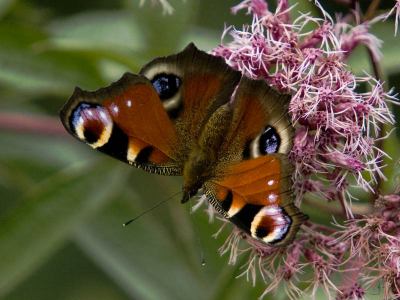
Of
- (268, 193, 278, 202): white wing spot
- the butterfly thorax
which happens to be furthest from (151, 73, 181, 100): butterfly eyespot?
(268, 193, 278, 202): white wing spot

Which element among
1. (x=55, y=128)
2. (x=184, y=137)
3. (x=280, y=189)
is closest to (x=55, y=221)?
(x=55, y=128)

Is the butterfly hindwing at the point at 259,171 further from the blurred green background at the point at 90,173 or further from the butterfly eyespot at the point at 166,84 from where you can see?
the blurred green background at the point at 90,173

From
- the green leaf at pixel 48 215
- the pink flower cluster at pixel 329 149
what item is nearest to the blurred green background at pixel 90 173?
the green leaf at pixel 48 215

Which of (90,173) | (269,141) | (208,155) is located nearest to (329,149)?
(269,141)

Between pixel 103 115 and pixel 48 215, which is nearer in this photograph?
pixel 103 115

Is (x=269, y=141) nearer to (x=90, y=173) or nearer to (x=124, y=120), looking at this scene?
(x=124, y=120)

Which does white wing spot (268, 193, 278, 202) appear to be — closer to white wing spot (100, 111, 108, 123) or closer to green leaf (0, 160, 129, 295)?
white wing spot (100, 111, 108, 123)
